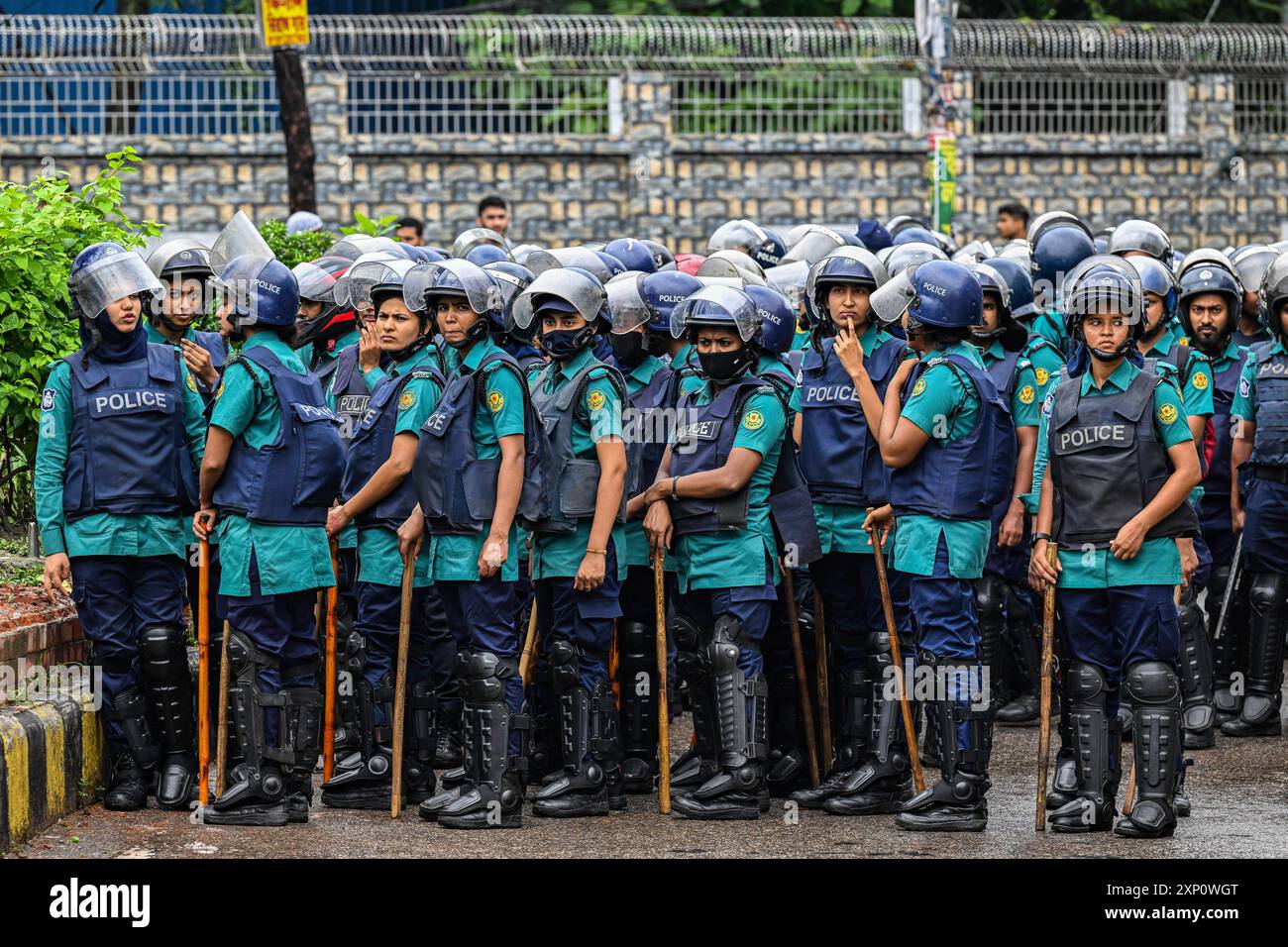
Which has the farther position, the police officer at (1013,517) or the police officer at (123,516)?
the police officer at (1013,517)

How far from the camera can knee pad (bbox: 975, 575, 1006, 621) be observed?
9555mm

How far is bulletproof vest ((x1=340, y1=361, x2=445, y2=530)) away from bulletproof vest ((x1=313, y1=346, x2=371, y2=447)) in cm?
24

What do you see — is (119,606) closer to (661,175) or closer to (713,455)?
(713,455)

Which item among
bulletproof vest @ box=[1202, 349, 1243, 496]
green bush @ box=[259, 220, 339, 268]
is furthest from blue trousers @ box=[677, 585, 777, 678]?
green bush @ box=[259, 220, 339, 268]

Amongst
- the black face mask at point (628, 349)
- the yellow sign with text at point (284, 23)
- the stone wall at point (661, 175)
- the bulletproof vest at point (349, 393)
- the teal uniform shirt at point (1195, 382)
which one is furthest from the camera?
the stone wall at point (661, 175)

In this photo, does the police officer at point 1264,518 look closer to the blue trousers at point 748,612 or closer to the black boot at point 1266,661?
Result: the black boot at point 1266,661

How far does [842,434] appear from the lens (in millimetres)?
8414

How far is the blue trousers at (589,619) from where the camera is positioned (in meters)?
8.03

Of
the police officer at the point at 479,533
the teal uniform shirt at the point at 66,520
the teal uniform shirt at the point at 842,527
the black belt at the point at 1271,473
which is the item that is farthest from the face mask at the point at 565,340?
the black belt at the point at 1271,473

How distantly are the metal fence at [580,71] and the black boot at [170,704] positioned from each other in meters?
12.5

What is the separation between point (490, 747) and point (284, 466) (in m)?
1.29

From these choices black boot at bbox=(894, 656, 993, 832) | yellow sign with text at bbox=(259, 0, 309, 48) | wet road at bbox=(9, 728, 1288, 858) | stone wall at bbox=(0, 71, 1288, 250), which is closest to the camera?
wet road at bbox=(9, 728, 1288, 858)

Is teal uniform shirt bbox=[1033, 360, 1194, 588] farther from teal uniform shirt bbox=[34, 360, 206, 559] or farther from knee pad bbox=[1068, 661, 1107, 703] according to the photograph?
teal uniform shirt bbox=[34, 360, 206, 559]

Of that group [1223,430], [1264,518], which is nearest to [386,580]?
[1264,518]
